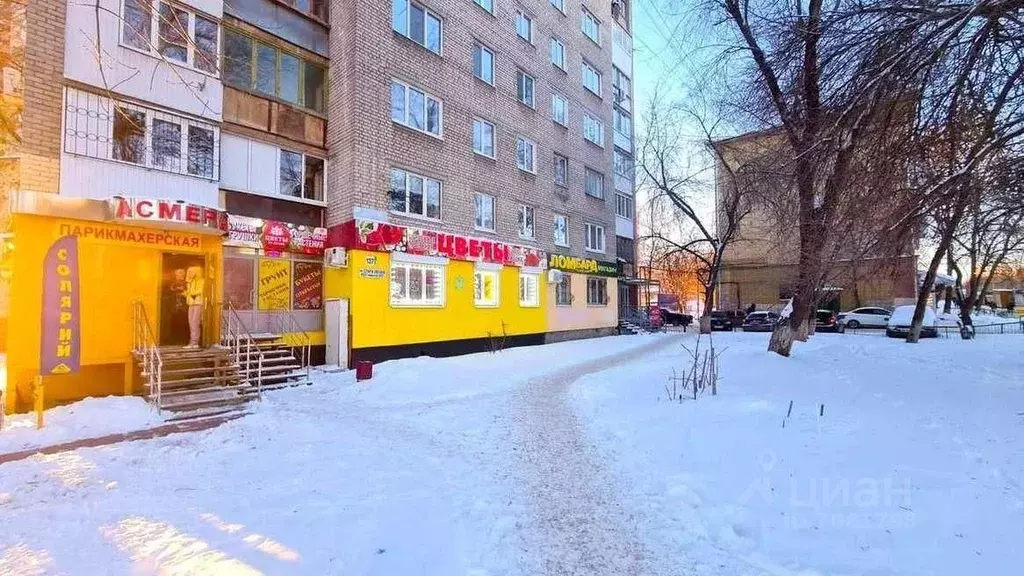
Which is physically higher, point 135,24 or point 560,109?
point 560,109

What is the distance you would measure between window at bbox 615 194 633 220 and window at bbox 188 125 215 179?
20855 mm

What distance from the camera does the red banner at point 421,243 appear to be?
1321 cm

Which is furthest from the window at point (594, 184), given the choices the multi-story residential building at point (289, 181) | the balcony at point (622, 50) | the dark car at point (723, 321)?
the dark car at point (723, 321)

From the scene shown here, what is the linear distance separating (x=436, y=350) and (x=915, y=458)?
471 inches

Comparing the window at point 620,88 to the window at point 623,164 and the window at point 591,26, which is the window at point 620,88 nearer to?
the window at point 623,164

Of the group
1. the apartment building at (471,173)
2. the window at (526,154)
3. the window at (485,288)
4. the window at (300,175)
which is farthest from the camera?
the window at (526,154)

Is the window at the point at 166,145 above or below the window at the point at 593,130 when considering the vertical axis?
below

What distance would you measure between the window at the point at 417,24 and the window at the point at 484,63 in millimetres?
1760

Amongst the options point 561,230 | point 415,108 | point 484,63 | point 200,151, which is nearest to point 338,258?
point 200,151

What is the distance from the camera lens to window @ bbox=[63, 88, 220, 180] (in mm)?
9578

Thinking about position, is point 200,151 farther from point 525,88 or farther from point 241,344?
point 525,88

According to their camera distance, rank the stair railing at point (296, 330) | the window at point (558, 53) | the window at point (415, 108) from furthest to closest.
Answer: the window at point (558, 53), the window at point (415, 108), the stair railing at point (296, 330)

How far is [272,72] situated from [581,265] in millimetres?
13816

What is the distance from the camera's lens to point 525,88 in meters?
20.7
